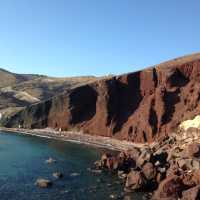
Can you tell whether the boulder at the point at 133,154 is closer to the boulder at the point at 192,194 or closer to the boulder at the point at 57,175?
the boulder at the point at 57,175

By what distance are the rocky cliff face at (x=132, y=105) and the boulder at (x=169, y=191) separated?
52296mm

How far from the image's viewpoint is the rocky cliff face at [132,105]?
13475 centimetres

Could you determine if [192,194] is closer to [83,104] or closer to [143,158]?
[143,158]

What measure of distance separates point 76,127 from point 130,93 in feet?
88.6

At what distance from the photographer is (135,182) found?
75.1 metres

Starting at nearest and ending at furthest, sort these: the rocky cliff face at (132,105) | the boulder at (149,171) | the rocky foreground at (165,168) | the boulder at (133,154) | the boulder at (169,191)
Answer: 1. the boulder at (169,191)
2. the rocky foreground at (165,168)
3. the boulder at (149,171)
4. the boulder at (133,154)
5. the rocky cliff face at (132,105)

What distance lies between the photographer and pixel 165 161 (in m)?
91.7

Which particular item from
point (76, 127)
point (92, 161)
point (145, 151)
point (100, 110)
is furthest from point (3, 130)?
point (145, 151)

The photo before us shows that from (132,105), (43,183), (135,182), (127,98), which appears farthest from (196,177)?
(127,98)

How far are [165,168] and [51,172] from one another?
2501cm

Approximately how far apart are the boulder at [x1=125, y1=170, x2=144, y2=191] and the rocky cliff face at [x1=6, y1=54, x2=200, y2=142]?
47.6 meters

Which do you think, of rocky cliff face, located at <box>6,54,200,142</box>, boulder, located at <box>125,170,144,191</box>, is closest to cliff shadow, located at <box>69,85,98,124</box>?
rocky cliff face, located at <box>6,54,200,142</box>

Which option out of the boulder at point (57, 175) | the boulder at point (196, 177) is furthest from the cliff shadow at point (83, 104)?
the boulder at point (196, 177)

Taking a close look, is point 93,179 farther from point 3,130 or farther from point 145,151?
point 3,130
